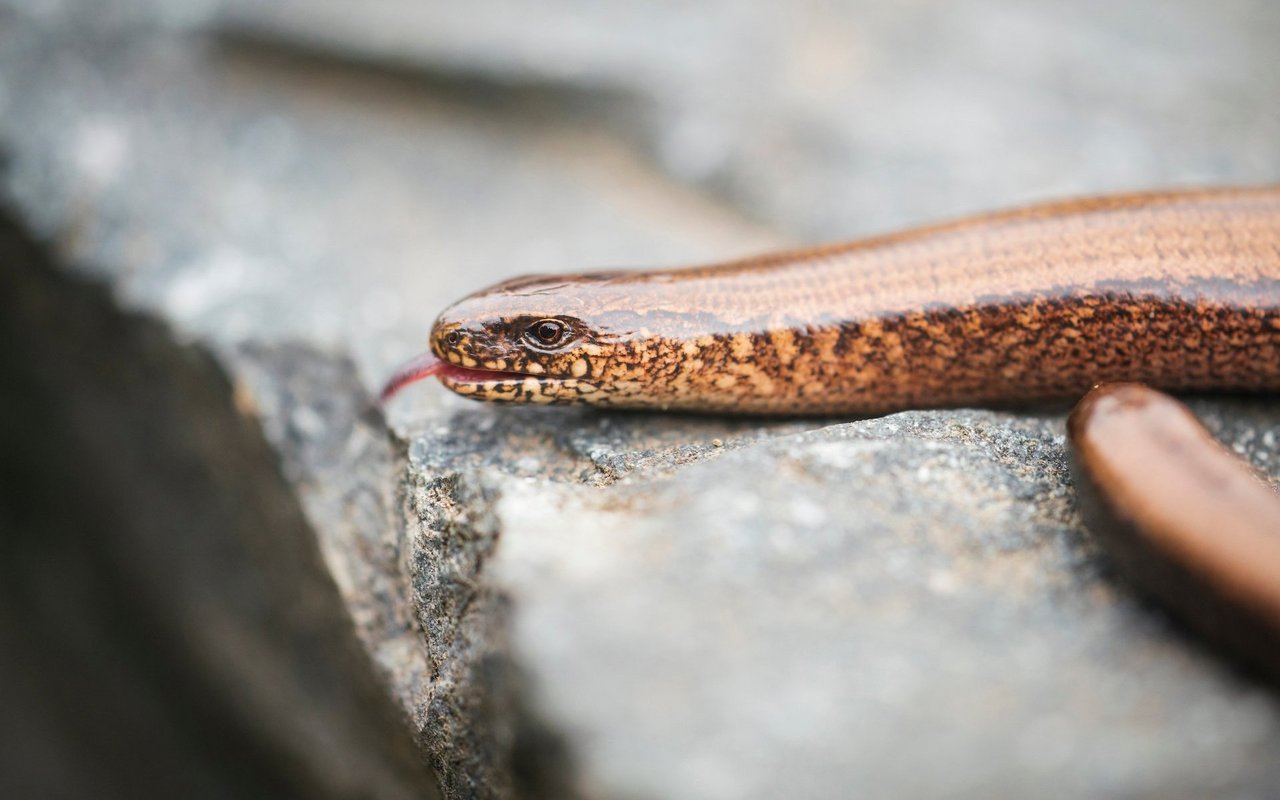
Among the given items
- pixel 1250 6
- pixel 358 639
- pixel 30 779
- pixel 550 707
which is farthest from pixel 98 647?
pixel 1250 6

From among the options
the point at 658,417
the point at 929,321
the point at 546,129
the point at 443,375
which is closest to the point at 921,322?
the point at 929,321

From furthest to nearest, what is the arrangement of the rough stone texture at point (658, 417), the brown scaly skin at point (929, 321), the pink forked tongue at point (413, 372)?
the pink forked tongue at point (413, 372)
the brown scaly skin at point (929, 321)
the rough stone texture at point (658, 417)

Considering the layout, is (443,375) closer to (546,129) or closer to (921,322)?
(921,322)

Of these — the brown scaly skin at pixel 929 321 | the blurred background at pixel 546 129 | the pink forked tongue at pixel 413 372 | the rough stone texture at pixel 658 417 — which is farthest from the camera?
the blurred background at pixel 546 129

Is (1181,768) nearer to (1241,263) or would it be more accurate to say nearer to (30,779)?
(1241,263)

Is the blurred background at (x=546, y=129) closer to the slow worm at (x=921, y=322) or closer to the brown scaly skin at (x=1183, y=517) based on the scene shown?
the slow worm at (x=921, y=322)

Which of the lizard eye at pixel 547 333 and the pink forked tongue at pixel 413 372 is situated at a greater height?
the lizard eye at pixel 547 333

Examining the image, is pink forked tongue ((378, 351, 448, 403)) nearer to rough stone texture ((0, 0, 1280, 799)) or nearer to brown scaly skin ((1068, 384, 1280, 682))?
rough stone texture ((0, 0, 1280, 799))

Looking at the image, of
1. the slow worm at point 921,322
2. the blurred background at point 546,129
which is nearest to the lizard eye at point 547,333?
the slow worm at point 921,322
